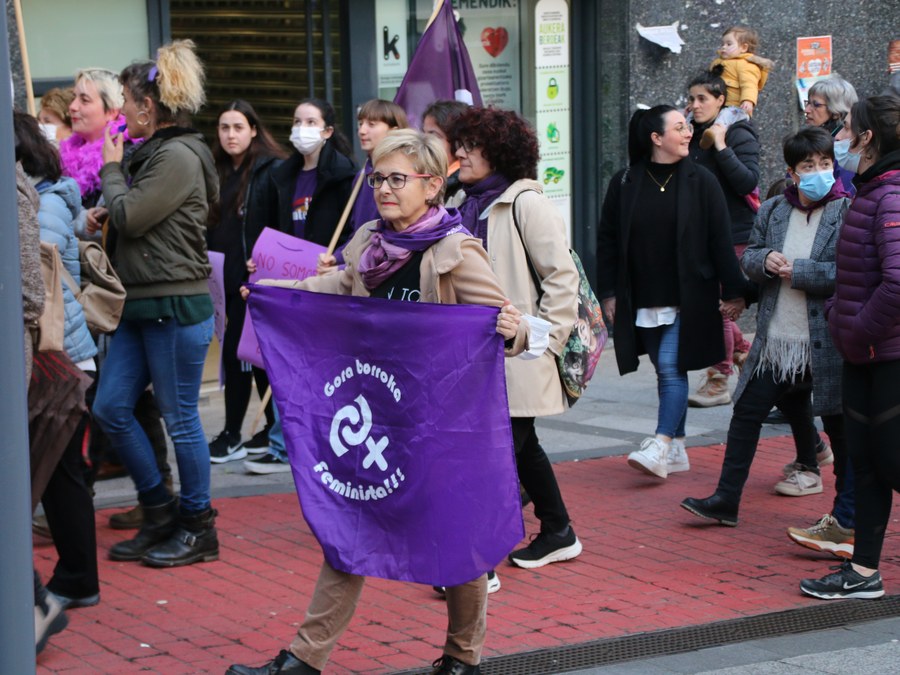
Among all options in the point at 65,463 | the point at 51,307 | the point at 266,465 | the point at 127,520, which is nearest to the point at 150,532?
the point at 127,520

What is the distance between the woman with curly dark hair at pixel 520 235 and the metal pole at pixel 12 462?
2461 mm

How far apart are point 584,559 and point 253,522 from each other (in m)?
1.62

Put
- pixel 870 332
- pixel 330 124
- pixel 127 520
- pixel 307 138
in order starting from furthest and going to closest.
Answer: pixel 330 124, pixel 307 138, pixel 127 520, pixel 870 332

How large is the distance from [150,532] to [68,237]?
138 cm

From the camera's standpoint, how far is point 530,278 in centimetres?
591

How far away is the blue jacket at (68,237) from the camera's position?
5707 mm

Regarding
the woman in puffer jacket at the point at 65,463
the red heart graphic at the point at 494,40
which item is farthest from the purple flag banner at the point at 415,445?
the red heart graphic at the point at 494,40

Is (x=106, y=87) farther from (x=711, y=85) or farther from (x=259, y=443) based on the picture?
(x=711, y=85)

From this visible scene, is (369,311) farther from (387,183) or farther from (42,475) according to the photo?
(42,475)

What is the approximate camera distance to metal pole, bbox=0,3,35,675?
358 cm

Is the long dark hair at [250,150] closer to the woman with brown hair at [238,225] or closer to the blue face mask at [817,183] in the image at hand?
the woman with brown hair at [238,225]

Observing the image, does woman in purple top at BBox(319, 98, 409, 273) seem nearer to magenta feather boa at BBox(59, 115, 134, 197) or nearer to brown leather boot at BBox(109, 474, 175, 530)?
magenta feather boa at BBox(59, 115, 134, 197)

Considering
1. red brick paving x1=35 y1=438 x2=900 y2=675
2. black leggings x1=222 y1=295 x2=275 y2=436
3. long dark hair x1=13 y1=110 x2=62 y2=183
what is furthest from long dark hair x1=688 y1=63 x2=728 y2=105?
long dark hair x1=13 y1=110 x2=62 y2=183

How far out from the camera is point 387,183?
4.70m
